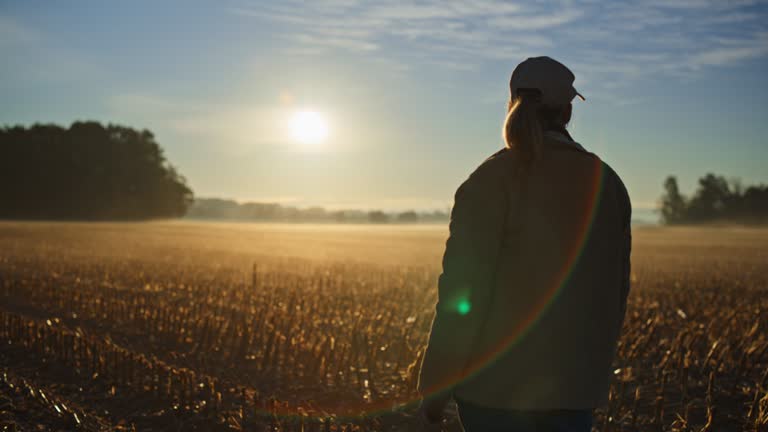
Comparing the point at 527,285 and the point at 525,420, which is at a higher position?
the point at 527,285

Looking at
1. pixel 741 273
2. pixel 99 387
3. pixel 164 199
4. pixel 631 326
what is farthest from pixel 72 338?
pixel 164 199

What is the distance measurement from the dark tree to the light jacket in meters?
72.4

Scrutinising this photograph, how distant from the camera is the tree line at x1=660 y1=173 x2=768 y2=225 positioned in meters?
68.7

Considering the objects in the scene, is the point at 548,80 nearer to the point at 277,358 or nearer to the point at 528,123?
the point at 528,123

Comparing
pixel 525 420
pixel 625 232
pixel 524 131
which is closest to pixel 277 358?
pixel 525 420

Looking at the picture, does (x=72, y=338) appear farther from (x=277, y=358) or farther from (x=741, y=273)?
(x=741, y=273)

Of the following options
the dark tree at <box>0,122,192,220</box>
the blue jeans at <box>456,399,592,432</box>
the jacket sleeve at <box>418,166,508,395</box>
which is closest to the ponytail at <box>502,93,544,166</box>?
the jacket sleeve at <box>418,166,508,395</box>

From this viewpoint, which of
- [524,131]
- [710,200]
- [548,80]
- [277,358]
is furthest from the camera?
[710,200]

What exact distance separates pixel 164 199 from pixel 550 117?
7505 centimetres

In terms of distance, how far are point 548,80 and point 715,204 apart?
285 ft

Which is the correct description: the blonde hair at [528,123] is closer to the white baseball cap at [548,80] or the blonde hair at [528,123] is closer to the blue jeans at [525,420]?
the white baseball cap at [548,80]

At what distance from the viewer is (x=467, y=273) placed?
222 centimetres

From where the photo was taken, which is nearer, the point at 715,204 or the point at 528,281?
the point at 528,281

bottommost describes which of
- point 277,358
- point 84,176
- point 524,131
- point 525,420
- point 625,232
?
point 277,358
